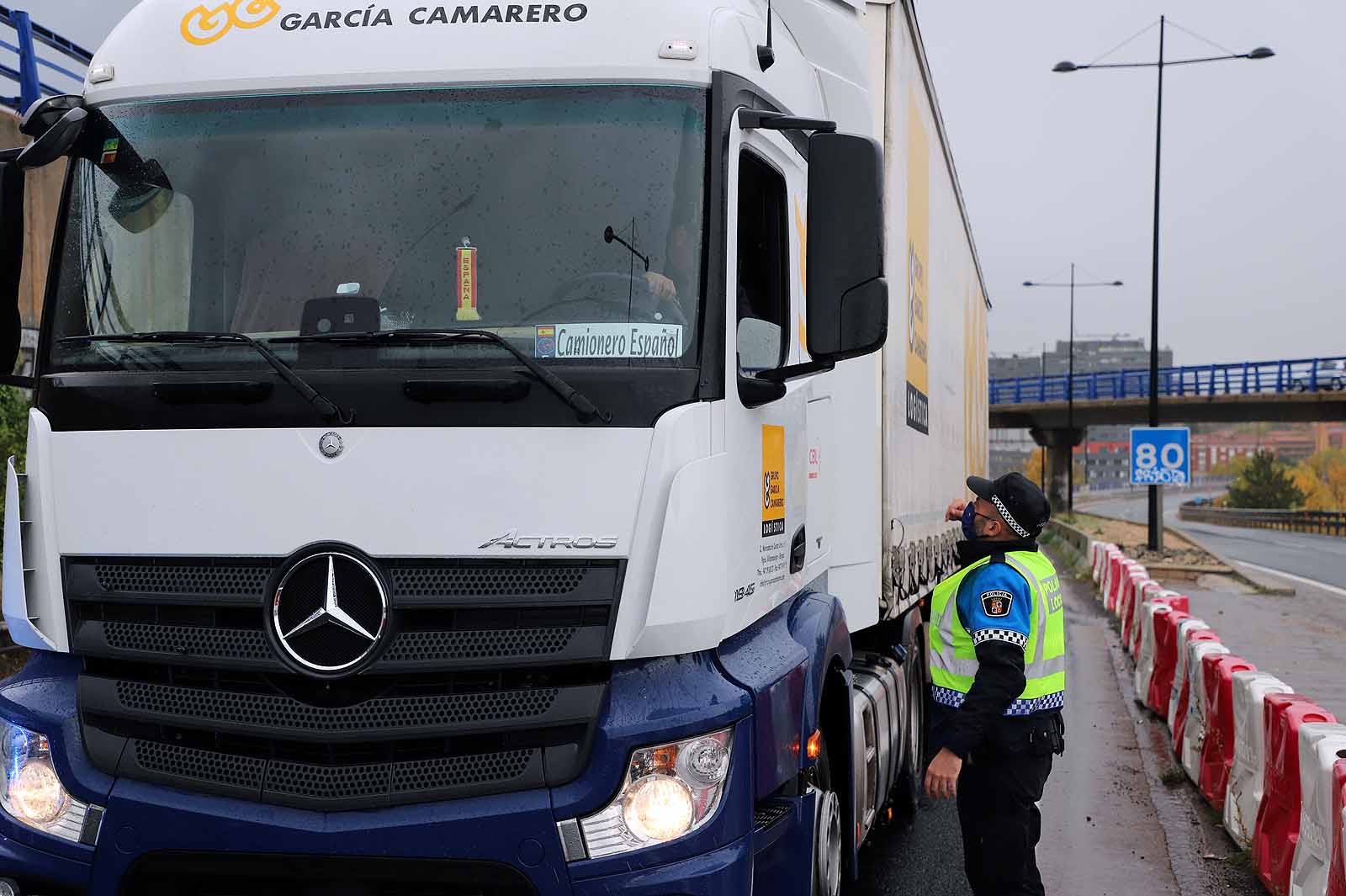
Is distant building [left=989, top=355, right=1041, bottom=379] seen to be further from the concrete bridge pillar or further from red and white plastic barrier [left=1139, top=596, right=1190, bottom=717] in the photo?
red and white plastic barrier [left=1139, top=596, right=1190, bottom=717]

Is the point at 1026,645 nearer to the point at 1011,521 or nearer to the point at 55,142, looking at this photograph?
the point at 1011,521

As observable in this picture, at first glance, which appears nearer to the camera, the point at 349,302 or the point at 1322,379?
the point at 349,302

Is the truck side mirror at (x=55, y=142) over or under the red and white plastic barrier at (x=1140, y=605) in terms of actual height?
over

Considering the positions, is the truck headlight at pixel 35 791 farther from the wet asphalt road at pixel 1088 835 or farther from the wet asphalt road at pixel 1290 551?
the wet asphalt road at pixel 1290 551

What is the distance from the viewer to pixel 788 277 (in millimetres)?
4426

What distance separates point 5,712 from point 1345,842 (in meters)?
4.65

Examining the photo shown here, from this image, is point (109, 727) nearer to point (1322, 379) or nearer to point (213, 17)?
point (213, 17)

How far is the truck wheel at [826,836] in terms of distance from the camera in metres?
4.32

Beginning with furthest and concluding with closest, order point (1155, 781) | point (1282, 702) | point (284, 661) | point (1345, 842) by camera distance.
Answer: point (1155, 781)
point (1282, 702)
point (1345, 842)
point (284, 661)

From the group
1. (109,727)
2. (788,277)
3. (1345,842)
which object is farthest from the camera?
(1345,842)

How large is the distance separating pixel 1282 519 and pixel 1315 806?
254ft

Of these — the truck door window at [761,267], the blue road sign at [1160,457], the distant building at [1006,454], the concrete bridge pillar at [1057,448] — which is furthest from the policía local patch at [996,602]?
the distant building at [1006,454]

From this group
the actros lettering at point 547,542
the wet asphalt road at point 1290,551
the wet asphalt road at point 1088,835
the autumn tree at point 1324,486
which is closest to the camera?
the actros lettering at point 547,542

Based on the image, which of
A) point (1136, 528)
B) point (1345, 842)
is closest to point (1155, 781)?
point (1345, 842)
